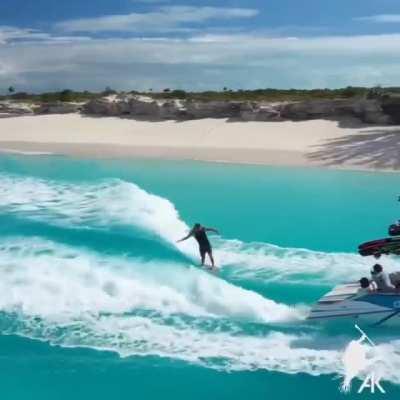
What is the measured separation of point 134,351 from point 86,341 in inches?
34.6

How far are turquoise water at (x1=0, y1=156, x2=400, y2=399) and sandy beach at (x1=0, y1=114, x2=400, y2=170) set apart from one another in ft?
32.5

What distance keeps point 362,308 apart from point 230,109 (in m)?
39.1

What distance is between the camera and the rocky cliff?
43.3 m

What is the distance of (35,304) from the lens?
39.7 feet

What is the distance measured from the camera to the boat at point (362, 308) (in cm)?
1060

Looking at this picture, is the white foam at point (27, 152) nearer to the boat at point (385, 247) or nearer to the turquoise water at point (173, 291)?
the turquoise water at point (173, 291)

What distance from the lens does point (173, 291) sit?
12758mm

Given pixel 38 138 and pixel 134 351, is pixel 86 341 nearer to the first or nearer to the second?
pixel 134 351

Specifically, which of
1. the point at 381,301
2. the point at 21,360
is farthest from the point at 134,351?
the point at 381,301

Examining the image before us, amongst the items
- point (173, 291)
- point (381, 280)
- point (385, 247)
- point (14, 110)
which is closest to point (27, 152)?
point (14, 110)

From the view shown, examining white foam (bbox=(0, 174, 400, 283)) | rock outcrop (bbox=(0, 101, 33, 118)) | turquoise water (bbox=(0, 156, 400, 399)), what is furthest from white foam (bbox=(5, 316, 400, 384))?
rock outcrop (bbox=(0, 101, 33, 118))

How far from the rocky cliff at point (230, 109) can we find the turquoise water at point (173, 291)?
790 inches

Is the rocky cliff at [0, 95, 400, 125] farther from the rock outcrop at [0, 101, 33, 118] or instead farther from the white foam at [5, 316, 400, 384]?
the white foam at [5, 316, 400, 384]

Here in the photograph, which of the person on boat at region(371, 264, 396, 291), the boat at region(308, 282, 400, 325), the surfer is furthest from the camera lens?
the surfer
